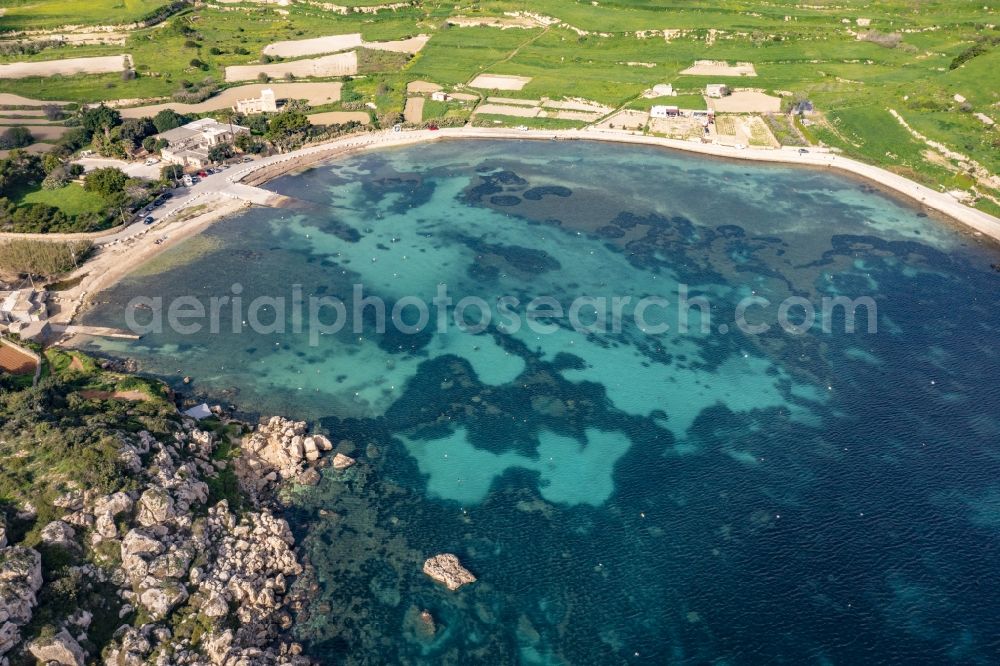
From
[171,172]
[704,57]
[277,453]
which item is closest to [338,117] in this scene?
[171,172]

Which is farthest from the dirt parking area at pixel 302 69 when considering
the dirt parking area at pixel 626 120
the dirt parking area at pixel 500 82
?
the dirt parking area at pixel 626 120

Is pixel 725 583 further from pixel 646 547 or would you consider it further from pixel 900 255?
pixel 900 255

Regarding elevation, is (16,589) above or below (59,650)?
above

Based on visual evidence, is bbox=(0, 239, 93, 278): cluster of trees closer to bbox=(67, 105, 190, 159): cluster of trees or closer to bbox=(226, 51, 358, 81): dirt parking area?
bbox=(67, 105, 190, 159): cluster of trees

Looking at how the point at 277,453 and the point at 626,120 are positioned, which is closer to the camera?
the point at 277,453

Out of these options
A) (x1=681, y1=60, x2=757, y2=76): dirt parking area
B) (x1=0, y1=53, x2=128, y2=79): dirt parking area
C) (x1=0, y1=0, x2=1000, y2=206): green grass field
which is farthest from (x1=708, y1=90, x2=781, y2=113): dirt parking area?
(x1=0, y1=53, x2=128, y2=79): dirt parking area

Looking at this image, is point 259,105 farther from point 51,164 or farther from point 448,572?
point 448,572

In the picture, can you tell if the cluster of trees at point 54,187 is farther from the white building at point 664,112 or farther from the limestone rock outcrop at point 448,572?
the white building at point 664,112

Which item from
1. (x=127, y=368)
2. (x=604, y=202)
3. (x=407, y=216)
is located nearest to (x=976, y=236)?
(x=604, y=202)
